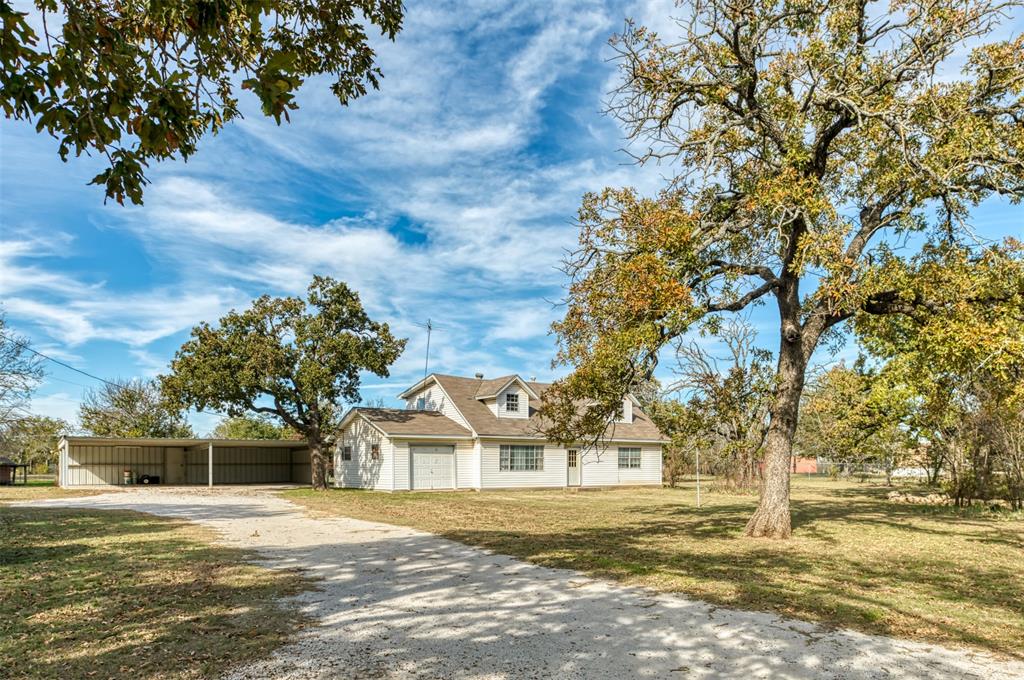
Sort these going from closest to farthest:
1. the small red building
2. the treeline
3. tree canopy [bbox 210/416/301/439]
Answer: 1. the treeline
2. tree canopy [bbox 210/416/301/439]
3. the small red building

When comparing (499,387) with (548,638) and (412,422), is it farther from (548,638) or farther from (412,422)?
(548,638)

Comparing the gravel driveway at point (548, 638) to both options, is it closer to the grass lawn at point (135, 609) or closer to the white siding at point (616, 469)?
the grass lawn at point (135, 609)

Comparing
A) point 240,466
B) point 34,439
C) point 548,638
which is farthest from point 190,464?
point 548,638

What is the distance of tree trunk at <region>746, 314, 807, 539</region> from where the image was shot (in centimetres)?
1261

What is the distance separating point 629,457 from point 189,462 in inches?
1069

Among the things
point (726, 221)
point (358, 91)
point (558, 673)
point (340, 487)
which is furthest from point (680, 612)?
point (340, 487)

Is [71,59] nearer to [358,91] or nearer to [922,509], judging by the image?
[358,91]

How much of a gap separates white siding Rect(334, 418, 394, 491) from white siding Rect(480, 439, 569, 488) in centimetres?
421

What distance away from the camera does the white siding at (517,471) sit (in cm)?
2945

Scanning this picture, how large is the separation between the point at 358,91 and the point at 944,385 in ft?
42.1

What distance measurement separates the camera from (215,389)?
26.5 metres

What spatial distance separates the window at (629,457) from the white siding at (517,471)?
11.9 feet

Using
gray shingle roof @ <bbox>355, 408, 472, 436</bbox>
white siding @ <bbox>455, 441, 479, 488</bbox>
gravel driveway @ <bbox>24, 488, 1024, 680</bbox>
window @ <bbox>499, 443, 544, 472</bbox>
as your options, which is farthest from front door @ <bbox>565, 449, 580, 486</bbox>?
gravel driveway @ <bbox>24, 488, 1024, 680</bbox>

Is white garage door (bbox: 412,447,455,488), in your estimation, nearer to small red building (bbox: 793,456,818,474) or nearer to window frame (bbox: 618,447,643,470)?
window frame (bbox: 618,447,643,470)
